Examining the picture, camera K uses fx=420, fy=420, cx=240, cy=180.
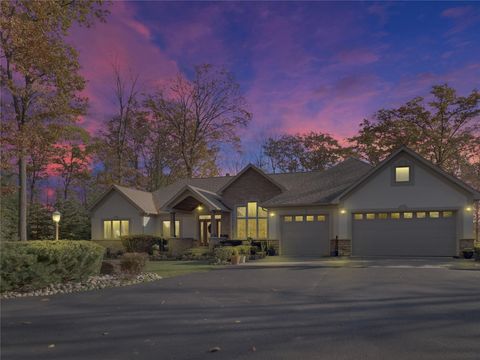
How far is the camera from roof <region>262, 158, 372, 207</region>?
25.4 meters

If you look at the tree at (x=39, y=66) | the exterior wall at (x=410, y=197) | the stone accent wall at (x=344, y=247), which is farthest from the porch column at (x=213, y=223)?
the tree at (x=39, y=66)

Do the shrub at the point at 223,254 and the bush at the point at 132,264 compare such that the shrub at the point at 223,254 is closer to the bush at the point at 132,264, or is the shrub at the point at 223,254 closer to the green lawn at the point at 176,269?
the green lawn at the point at 176,269

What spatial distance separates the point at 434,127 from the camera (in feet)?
115

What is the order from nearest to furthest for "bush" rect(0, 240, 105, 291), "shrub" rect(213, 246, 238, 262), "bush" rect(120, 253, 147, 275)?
1. "bush" rect(0, 240, 105, 291)
2. "bush" rect(120, 253, 147, 275)
3. "shrub" rect(213, 246, 238, 262)

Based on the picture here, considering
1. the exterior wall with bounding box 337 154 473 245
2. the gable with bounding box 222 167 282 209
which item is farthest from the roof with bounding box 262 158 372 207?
the exterior wall with bounding box 337 154 473 245

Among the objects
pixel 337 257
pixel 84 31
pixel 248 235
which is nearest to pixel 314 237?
pixel 337 257

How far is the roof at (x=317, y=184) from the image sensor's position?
25.4m

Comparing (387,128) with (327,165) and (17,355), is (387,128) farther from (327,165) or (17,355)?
(17,355)

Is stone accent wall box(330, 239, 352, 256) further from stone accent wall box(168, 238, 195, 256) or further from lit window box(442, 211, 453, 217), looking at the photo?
stone accent wall box(168, 238, 195, 256)

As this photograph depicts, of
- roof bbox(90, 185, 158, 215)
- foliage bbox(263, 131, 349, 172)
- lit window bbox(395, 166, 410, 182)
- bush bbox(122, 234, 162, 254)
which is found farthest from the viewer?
foliage bbox(263, 131, 349, 172)

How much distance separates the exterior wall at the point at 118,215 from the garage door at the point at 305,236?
10.9 m

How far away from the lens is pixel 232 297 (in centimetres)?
1019

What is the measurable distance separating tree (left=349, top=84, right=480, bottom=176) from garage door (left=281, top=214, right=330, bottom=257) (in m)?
15.1

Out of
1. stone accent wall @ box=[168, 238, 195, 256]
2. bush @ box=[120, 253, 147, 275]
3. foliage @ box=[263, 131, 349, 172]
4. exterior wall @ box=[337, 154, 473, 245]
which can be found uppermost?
foliage @ box=[263, 131, 349, 172]
